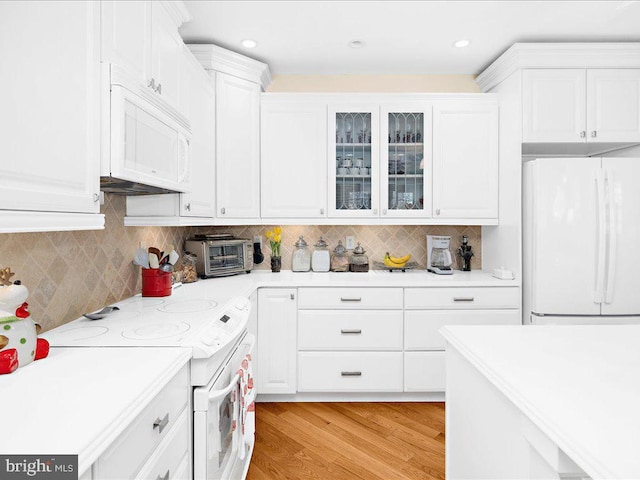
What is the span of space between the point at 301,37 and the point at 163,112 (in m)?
1.38

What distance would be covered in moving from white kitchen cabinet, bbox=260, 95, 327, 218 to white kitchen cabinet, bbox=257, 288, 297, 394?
0.68m

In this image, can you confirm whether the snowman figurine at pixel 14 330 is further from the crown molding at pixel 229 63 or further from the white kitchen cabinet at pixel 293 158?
the crown molding at pixel 229 63

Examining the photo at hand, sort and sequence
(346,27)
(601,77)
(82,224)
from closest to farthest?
(82,224) → (346,27) → (601,77)

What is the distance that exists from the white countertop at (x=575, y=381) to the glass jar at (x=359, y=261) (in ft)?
5.43

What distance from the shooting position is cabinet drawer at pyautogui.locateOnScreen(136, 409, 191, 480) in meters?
0.98

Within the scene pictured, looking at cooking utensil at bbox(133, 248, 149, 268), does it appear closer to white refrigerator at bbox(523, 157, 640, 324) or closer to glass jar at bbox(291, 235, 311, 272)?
glass jar at bbox(291, 235, 311, 272)

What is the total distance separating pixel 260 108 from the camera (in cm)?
288

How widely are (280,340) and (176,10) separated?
2.13 metres

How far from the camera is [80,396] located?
2.91 ft

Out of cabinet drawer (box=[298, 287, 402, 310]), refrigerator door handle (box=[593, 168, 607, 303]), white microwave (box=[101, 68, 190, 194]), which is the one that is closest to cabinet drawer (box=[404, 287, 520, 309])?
cabinet drawer (box=[298, 287, 402, 310])

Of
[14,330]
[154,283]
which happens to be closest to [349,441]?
[154,283]

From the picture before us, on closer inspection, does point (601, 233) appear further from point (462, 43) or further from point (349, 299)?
point (349, 299)

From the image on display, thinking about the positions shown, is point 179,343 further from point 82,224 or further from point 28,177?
point 28,177

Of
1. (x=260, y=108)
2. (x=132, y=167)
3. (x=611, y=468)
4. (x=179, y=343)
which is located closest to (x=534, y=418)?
(x=611, y=468)
